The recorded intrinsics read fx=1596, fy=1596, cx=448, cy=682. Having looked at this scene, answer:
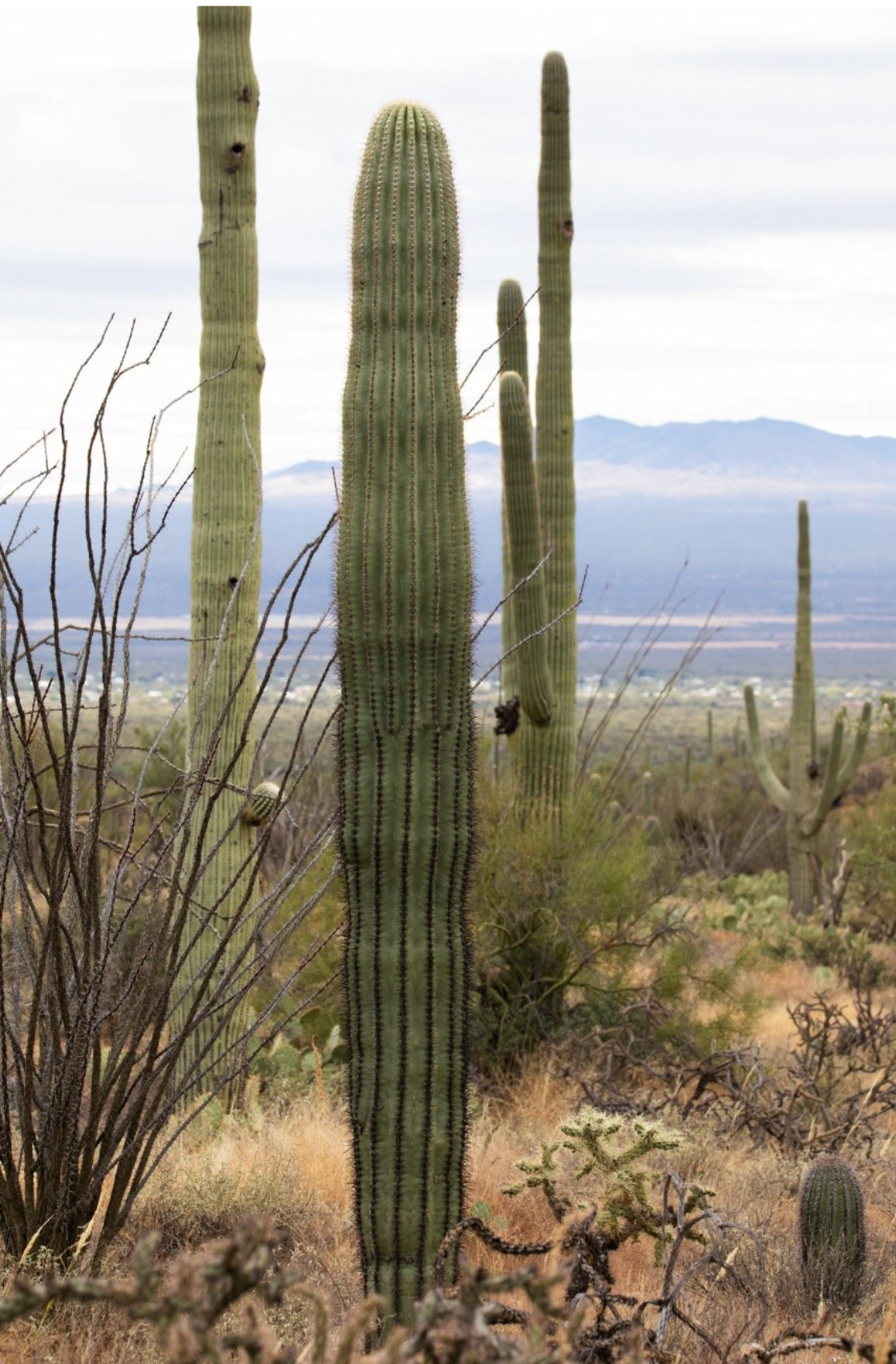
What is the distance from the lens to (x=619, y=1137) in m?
7.04

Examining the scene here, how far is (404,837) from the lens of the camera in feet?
14.1

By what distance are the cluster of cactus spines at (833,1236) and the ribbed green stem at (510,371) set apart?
4741mm

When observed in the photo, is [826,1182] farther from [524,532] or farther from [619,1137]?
[524,532]

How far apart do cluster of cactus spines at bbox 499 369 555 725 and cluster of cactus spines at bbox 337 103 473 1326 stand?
499cm

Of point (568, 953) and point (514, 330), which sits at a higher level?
point (514, 330)

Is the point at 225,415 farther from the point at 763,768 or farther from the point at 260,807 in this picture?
the point at 763,768

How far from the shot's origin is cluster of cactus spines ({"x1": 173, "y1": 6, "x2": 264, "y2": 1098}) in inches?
288

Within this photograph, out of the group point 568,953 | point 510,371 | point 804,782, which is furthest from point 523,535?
point 804,782

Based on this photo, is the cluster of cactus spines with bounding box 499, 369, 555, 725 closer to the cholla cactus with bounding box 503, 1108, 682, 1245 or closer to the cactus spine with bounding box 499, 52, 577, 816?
the cactus spine with bounding box 499, 52, 577, 816

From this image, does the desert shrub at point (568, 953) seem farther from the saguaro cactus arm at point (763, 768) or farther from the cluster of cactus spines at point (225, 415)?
the saguaro cactus arm at point (763, 768)

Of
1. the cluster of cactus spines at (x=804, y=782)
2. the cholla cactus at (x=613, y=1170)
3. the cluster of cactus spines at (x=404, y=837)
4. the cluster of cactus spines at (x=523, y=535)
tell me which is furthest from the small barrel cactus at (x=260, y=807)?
the cluster of cactus spines at (x=804, y=782)

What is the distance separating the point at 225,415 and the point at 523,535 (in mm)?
2751

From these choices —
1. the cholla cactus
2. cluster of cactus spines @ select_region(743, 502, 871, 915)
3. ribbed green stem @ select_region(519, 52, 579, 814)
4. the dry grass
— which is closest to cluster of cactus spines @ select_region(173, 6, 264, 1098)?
the dry grass

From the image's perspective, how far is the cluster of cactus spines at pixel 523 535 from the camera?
9.51 meters
